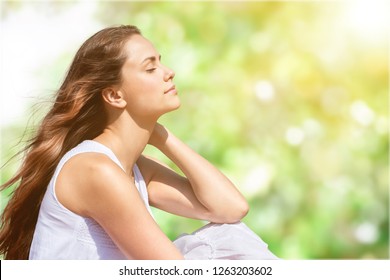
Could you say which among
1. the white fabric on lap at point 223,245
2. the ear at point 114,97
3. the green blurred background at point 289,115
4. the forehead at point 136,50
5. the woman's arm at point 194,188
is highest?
the green blurred background at point 289,115

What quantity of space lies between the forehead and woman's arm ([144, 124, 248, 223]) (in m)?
0.25

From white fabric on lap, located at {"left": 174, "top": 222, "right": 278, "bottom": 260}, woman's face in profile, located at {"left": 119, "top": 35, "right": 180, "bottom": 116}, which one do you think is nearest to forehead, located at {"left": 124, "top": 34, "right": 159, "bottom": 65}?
woman's face in profile, located at {"left": 119, "top": 35, "right": 180, "bottom": 116}

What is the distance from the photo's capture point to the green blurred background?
2.93 m

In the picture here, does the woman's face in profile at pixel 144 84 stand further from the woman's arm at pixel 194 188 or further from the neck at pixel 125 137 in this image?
the woman's arm at pixel 194 188

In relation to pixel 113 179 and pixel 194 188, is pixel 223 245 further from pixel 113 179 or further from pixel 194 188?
pixel 113 179

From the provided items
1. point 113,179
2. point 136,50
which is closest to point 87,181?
point 113,179

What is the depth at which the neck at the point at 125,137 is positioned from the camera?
5.32ft

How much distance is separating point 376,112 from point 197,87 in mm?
894

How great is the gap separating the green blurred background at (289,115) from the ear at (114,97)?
1.32 meters

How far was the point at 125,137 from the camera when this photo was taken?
1629 millimetres

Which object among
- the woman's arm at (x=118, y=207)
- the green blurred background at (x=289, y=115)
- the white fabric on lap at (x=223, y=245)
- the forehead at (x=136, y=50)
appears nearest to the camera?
the woman's arm at (x=118, y=207)

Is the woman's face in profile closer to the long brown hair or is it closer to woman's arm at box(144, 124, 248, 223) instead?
the long brown hair

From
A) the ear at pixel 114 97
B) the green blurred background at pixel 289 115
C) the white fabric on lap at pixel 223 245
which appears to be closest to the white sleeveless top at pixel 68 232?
the ear at pixel 114 97
